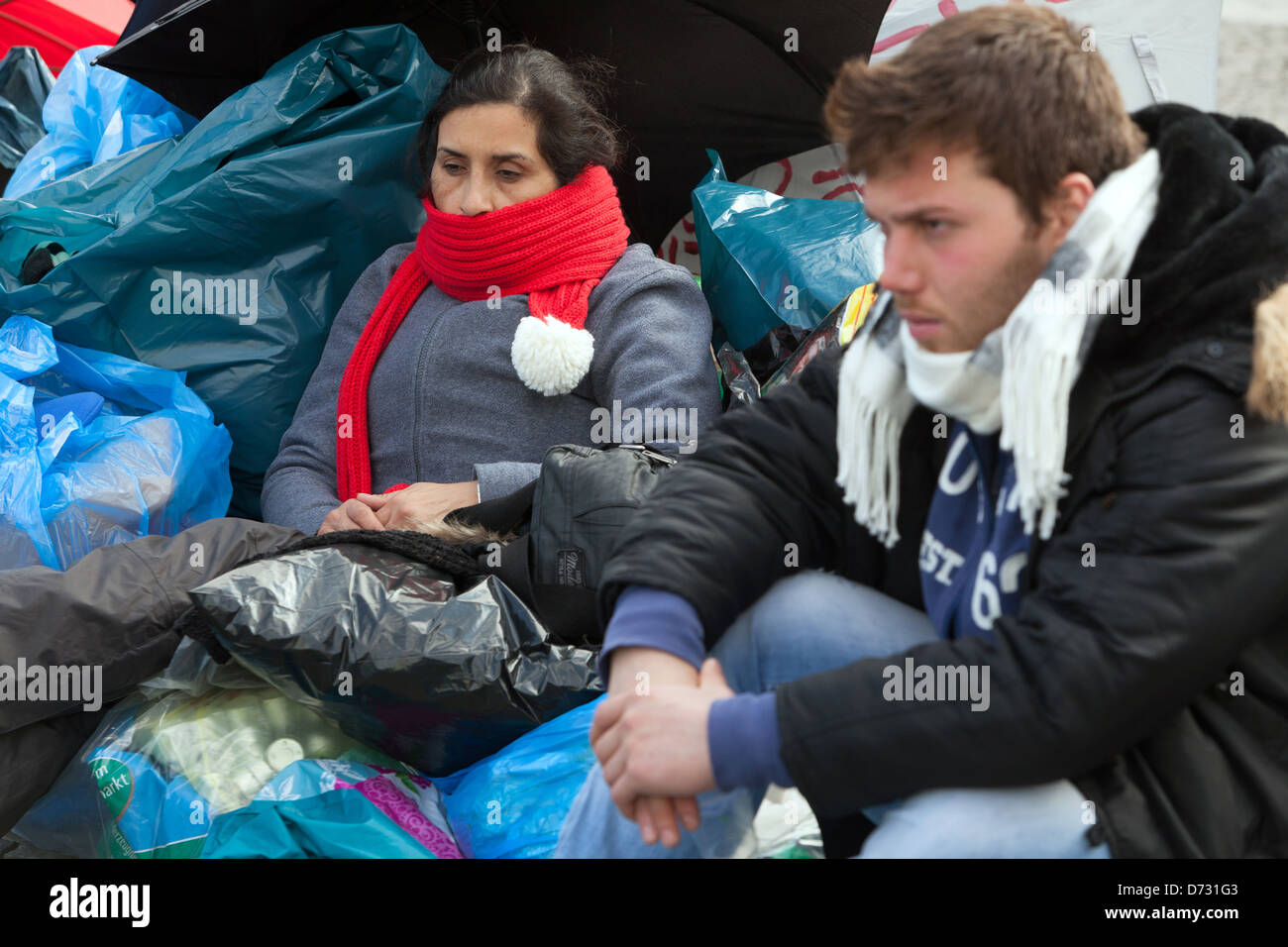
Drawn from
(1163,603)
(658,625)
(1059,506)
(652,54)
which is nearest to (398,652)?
(658,625)

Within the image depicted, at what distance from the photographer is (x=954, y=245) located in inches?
48.5

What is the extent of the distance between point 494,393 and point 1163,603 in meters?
1.64

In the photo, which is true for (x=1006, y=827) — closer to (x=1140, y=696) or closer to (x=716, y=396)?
(x=1140, y=696)

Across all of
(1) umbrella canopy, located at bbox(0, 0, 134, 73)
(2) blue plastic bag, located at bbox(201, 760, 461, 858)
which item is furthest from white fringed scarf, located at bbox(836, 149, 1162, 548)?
(1) umbrella canopy, located at bbox(0, 0, 134, 73)

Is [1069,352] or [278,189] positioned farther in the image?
[278,189]

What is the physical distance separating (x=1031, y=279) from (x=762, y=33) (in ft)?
6.64

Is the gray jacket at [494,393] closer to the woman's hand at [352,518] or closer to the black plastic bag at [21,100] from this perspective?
the woman's hand at [352,518]

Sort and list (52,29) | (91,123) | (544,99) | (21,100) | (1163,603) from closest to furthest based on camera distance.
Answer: (1163,603), (544,99), (91,123), (21,100), (52,29)

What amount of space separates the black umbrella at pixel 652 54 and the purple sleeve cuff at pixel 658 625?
1.94 metres

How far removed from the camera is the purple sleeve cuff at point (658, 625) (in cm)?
133

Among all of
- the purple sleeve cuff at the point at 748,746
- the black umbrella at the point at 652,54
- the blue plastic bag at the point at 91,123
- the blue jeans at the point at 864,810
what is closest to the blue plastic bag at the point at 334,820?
the blue jeans at the point at 864,810

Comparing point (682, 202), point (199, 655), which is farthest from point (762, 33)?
point (199, 655)

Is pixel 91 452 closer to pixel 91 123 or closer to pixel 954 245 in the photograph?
pixel 91 123
